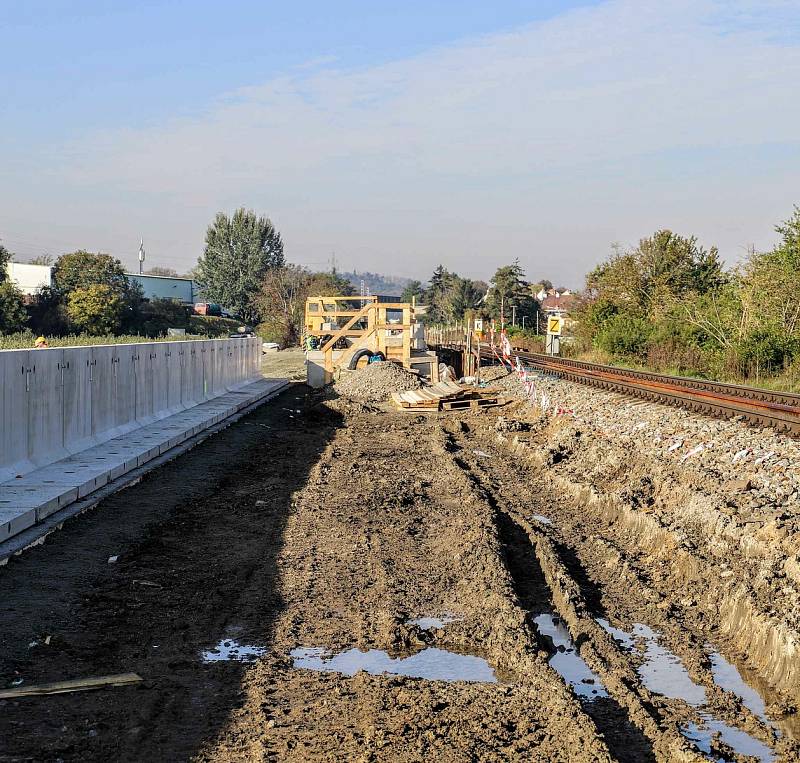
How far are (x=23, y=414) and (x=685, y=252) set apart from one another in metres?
53.6

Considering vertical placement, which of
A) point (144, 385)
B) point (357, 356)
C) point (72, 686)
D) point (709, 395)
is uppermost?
point (357, 356)

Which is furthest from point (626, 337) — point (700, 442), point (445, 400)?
point (700, 442)

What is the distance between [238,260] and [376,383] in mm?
88134

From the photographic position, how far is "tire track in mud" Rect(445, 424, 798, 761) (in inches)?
220

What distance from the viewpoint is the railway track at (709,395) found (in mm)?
18672

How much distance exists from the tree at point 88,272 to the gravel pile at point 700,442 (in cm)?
6535

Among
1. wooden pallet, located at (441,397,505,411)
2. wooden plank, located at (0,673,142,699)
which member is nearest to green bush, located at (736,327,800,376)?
wooden pallet, located at (441,397,505,411)

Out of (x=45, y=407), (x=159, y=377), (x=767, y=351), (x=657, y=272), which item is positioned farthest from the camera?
(x=657, y=272)

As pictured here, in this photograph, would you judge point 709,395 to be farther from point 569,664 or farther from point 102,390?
point 569,664

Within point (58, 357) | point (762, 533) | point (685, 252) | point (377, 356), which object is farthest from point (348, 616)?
point (685, 252)

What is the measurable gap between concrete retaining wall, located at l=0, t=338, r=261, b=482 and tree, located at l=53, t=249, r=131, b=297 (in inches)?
2481

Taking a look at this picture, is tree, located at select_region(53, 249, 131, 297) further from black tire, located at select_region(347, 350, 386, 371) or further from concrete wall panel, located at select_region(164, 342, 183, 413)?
concrete wall panel, located at select_region(164, 342, 183, 413)

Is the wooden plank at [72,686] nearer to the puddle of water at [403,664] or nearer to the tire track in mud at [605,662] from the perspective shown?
the puddle of water at [403,664]

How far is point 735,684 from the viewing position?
667 centimetres
